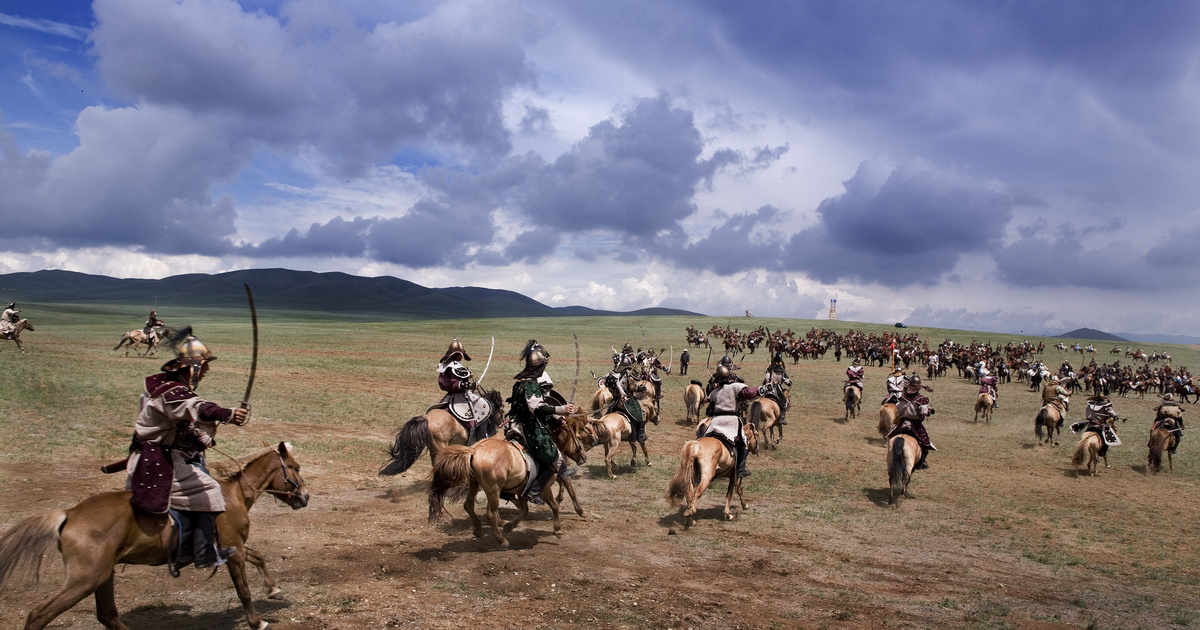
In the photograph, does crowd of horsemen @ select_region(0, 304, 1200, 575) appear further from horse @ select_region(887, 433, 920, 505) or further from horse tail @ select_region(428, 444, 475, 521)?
horse tail @ select_region(428, 444, 475, 521)

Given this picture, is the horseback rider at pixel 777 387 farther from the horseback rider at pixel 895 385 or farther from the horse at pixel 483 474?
the horse at pixel 483 474

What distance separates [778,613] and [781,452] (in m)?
11.6

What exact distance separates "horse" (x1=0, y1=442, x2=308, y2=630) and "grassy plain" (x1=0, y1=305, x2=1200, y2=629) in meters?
0.84

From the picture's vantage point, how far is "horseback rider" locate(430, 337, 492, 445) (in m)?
12.2

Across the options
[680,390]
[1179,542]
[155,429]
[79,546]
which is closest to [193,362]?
[155,429]

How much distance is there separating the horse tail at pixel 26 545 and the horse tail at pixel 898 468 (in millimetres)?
12820

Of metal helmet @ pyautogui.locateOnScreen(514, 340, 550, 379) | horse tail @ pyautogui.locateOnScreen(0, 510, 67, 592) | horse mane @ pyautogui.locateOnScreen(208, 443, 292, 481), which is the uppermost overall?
metal helmet @ pyautogui.locateOnScreen(514, 340, 550, 379)

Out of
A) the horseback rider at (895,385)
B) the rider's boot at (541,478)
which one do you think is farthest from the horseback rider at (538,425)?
the horseback rider at (895,385)

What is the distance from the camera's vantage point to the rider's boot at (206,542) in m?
5.84

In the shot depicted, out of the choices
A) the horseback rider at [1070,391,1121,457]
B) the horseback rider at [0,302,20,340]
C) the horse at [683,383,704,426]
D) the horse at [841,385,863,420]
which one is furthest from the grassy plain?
the horseback rider at [0,302,20,340]

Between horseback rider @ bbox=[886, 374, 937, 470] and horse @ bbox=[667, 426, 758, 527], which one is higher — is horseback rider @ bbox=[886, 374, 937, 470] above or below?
above

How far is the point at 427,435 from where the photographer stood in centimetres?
1148

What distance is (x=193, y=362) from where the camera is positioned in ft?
19.5

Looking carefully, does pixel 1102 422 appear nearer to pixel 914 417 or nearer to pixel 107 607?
pixel 914 417
